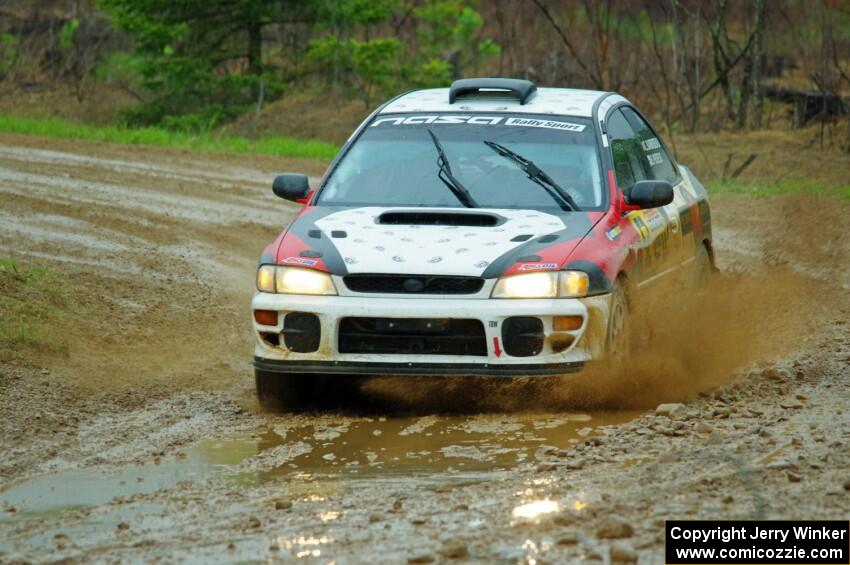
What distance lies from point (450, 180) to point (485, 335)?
1371mm

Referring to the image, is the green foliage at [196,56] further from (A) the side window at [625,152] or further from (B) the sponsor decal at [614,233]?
(B) the sponsor decal at [614,233]

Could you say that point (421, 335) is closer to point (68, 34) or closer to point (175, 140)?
point (175, 140)

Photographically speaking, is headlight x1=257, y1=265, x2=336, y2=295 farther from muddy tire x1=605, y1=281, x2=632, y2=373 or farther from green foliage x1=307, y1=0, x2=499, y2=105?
green foliage x1=307, y1=0, x2=499, y2=105

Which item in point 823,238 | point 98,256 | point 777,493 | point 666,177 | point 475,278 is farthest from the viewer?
point 823,238

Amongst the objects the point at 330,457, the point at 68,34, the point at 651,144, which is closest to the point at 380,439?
the point at 330,457

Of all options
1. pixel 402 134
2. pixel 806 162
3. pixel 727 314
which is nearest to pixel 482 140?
pixel 402 134

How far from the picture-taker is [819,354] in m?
8.70

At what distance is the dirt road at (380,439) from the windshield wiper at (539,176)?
3.21 ft

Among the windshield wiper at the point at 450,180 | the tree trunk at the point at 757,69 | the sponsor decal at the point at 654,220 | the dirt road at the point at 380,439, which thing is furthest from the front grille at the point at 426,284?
the tree trunk at the point at 757,69

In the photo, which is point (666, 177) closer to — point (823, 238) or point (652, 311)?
point (652, 311)

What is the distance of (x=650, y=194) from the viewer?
7.89 metres

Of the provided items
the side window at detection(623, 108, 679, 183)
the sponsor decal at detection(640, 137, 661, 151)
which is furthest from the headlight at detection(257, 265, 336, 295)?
the sponsor decal at detection(640, 137, 661, 151)

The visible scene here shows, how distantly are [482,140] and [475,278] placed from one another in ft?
5.07

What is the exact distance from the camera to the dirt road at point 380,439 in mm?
4875
